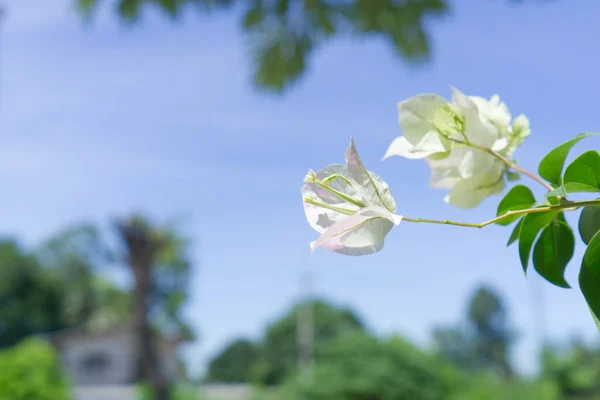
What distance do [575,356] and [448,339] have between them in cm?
1268

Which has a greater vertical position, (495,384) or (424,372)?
(424,372)

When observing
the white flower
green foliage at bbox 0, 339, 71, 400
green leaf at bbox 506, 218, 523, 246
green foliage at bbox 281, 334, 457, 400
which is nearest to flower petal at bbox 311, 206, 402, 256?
the white flower

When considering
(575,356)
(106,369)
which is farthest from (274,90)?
(106,369)

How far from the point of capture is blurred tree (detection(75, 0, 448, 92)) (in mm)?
3725

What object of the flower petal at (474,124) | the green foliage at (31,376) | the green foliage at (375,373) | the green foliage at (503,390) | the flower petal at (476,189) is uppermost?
the flower petal at (474,124)

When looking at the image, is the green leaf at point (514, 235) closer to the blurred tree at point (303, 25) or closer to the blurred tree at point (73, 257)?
the blurred tree at point (303, 25)

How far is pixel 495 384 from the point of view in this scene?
6.75 meters

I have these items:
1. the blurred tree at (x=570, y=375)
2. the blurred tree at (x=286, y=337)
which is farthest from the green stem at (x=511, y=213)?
the blurred tree at (x=286, y=337)

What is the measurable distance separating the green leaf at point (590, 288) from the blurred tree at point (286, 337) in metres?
12.9

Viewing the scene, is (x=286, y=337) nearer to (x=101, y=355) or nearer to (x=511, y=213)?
(x=101, y=355)

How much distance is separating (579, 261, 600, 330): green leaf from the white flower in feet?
0.29

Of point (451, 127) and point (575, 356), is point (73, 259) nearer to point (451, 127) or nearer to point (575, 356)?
point (575, 356)

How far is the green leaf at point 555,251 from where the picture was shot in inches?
12.3

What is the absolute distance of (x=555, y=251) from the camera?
32cm
